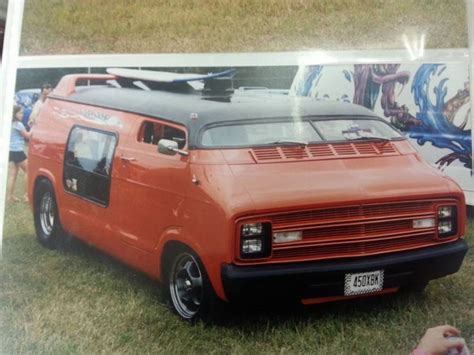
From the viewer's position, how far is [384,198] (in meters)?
1.93

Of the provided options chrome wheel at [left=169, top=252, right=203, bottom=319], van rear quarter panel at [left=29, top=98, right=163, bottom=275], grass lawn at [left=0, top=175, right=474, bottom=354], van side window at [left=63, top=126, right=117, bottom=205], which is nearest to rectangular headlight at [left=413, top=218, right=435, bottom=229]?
grass lawn at [left=0, top=175, right=474, bottom=354]

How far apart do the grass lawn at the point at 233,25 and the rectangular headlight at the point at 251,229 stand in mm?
A: 533

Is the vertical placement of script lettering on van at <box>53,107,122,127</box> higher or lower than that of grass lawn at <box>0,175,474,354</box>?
higher

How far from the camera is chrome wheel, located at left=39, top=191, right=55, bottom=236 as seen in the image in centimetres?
217

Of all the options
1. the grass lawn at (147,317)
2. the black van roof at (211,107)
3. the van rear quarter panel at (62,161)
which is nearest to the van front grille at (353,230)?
the grass lawn at (147,317)

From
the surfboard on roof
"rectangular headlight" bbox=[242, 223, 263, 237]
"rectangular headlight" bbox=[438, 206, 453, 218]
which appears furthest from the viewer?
the surfboard on roof

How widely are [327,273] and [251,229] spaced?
238mm

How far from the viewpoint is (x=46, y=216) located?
218 cm

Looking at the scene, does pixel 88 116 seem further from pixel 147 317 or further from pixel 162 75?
pixel 147 317

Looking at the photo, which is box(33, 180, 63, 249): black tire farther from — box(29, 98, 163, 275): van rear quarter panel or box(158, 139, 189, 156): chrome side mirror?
box(158, 139, 189, 156): chrome side mirror

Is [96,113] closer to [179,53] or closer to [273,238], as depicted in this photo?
[179,53]

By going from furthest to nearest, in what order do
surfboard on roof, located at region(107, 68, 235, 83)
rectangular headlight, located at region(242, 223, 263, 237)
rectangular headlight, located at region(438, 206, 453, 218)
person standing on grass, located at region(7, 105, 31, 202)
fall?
person standing on grass, located at region(7, 105, 31, 202) < surfboard on roof, located at region(107, 68, 235, 83) < rectangular headlight, located at region(438, 206, 453, 218) < rectangular headlight, located at region(242, 223, 263, 237)

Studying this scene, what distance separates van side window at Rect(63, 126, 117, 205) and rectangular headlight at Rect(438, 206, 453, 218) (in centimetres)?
92

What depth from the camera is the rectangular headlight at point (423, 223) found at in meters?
1.96
